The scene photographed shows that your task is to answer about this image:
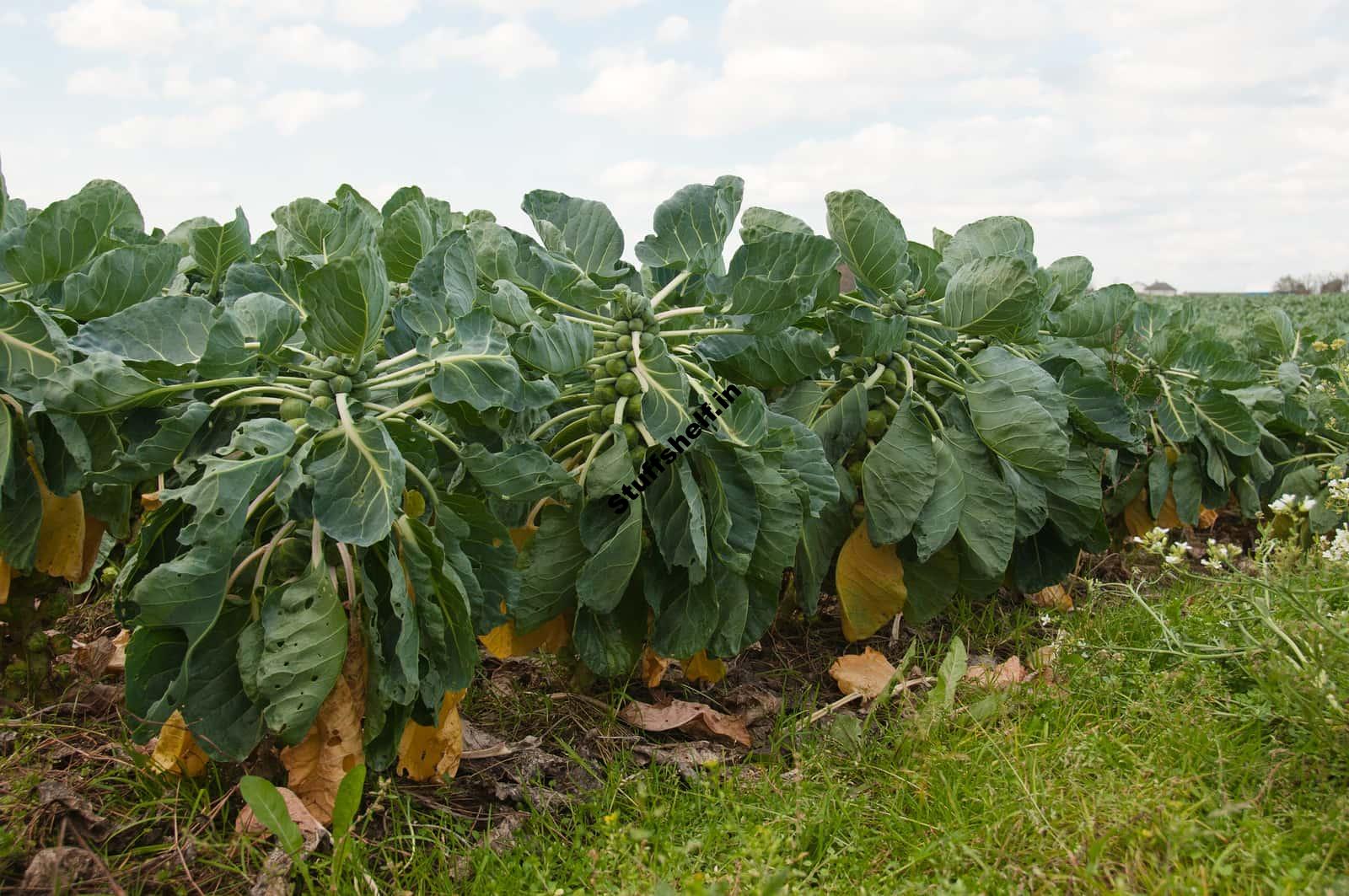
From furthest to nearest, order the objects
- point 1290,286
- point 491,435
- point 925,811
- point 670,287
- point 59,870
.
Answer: point 1290,286 → point 670,287 → point 491,435 → point 925,811 → point 59,870

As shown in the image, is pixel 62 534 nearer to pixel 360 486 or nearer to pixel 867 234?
pixel 360 486

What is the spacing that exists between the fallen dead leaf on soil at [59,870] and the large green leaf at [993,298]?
91.9 inches

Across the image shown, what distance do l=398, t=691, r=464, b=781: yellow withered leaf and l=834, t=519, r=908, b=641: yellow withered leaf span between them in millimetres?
1159

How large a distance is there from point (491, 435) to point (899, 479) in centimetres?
111

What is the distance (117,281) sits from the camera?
209 centimetres

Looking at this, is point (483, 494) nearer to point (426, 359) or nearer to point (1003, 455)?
point (426, 359)

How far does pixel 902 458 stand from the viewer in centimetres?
266

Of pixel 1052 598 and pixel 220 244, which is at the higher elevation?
pixel 220 244

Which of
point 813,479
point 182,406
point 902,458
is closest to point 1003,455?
point 902,458

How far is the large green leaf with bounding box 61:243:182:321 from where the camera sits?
6.79ft

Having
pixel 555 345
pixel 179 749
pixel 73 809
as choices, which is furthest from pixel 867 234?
pixel 73 809

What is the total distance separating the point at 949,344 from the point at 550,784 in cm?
168

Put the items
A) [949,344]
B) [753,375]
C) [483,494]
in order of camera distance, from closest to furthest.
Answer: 1. [483,494]
2. [753,375]
3. [949,344]

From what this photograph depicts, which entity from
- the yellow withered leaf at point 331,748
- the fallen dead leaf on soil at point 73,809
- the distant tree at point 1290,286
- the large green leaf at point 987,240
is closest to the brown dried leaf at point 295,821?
the yellow withered leaf at point 331,748
